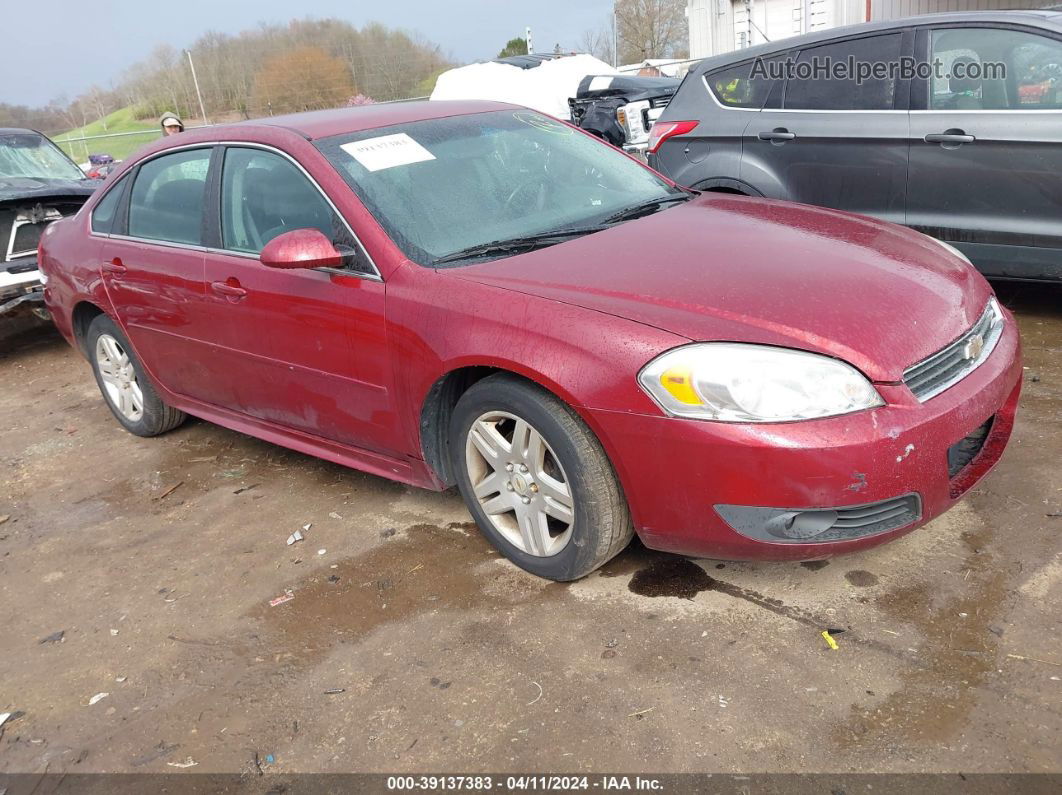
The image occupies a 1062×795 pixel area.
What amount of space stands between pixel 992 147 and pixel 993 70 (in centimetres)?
44

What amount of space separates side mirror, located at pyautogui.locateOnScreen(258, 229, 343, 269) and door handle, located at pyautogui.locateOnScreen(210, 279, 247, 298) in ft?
1.81

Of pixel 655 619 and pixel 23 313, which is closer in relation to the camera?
pixel 655 619

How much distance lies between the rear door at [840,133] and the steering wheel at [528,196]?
96.5 inches

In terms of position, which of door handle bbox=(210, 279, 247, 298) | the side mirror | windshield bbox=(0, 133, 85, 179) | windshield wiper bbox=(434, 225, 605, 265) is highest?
windshield bbox=(0, 133, 85, 179)

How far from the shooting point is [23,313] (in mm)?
7070

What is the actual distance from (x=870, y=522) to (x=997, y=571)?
65 cm

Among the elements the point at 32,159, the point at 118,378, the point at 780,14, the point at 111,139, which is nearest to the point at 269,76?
the point at 111,139

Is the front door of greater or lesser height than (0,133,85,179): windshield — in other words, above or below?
below

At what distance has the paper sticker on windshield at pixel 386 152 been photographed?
355 centimetres

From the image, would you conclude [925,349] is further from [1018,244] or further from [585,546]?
[1018,244]

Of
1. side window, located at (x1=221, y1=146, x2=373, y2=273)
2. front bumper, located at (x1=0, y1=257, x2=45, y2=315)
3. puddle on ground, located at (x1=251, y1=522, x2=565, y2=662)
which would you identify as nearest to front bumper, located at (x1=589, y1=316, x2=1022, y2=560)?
puddle on ground, located at (x1=251, y1=522, x2=565, y2=662)

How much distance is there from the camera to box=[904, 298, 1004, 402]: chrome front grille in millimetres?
2641

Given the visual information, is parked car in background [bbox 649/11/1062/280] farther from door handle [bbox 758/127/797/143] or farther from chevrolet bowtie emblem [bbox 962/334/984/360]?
chevrolet bowtie emblem [bbox 962/334/984/360]

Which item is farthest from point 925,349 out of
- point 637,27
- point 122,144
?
point 637,27
